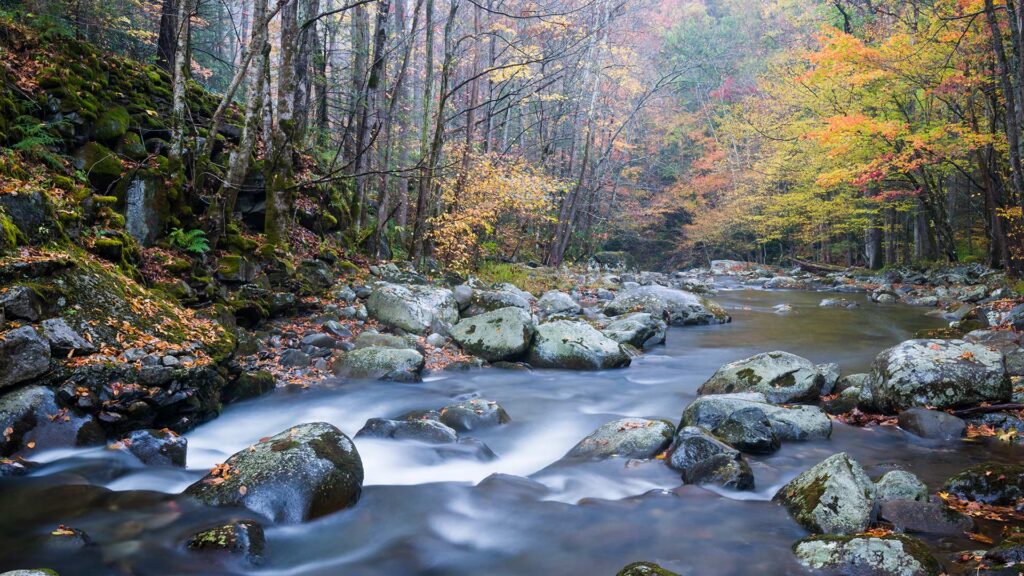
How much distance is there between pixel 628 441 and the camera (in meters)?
5.58

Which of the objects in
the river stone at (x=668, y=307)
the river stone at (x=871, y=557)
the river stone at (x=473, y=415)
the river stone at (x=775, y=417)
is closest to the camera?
the river stone at (x=871, y=557)

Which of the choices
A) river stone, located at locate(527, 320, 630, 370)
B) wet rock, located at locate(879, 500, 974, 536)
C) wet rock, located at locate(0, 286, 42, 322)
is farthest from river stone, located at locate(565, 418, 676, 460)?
wet rock, located at locate(0, 286, 42, 322)

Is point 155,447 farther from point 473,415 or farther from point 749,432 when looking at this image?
point 749,432

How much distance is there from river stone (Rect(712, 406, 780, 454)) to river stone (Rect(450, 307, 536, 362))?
3.89 meters

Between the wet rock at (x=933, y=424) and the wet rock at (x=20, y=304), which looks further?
the wet rock at (x=933, y=424)

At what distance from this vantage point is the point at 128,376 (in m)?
4.91

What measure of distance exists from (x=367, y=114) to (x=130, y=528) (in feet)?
33.3

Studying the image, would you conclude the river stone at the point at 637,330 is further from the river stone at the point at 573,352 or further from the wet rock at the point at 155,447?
the wet rock at the point at 155,447

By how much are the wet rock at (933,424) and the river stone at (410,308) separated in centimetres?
657

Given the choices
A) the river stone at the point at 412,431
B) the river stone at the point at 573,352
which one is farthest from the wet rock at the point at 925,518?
the river stone at the point at 573,352

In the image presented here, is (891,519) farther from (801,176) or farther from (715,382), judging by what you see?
(801,176)

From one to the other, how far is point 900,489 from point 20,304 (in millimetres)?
6746

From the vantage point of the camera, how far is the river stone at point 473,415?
6285 mm

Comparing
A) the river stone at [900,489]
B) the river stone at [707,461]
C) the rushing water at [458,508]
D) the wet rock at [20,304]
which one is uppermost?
the wet rock at [20,304]
